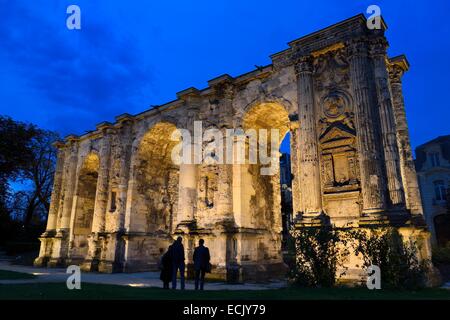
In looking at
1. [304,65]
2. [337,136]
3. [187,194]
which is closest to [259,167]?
[187,194]

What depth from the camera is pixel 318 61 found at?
39.3 feet

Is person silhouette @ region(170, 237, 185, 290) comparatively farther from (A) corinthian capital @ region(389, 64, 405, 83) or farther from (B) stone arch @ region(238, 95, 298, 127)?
(A) corinthian capital @ region(389, 64, 405, 83)

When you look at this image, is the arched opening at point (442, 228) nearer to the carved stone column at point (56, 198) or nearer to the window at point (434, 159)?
the window at point (434, 159)

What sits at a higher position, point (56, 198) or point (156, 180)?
point (156, 180)

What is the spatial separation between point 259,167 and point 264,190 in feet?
3.38

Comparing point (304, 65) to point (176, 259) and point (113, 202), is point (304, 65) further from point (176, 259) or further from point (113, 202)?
point (113, 202)

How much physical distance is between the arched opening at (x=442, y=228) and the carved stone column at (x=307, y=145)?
18.4 metres

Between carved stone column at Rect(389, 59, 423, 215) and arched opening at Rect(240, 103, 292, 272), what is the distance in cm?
424

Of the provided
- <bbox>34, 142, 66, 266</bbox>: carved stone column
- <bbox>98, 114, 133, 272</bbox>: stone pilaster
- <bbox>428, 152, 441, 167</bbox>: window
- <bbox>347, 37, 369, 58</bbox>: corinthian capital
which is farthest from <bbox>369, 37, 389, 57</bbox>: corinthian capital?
<bbox>34, 142, 66, 266</bbox>: carved stone column

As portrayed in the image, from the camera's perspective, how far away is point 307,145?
11.1 metres
